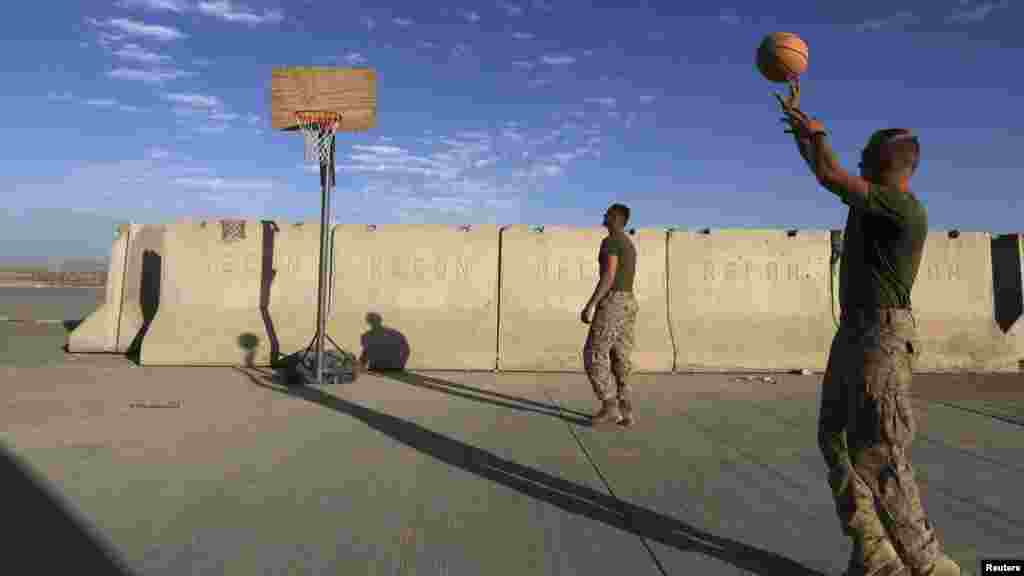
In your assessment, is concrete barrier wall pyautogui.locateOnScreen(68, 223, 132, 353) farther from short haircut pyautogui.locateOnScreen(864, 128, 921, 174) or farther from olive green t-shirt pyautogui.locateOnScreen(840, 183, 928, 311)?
short haircut pyautogui.locateOnScreen(864, 128, 921, 174)

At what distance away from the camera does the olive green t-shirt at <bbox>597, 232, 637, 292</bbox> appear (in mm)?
5363

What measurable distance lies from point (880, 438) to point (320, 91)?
7.25m

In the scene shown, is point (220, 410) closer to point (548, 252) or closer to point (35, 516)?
point (35, 516)

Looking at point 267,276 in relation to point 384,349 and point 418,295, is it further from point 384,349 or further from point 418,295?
point 418,295

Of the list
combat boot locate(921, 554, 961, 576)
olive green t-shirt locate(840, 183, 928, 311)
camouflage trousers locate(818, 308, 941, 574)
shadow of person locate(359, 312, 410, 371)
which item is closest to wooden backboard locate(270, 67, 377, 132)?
shadow of person locate(359, 312, 410, 371)

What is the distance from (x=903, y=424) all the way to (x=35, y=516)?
424cm

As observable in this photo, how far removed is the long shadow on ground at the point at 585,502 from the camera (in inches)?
109

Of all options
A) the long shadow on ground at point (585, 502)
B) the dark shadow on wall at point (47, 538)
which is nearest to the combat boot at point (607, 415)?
the long shadow on ground at point (585, 502)

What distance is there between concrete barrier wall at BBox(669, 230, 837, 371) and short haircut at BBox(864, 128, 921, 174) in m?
6.61

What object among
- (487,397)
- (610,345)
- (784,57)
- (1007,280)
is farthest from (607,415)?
(1007,280)

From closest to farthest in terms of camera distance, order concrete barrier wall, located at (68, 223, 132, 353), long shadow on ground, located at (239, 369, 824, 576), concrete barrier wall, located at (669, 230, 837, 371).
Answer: long shadow on ground, located at (239, 369, 824, 576) < concrete barrier wall, located at (669, 230, 837, 371) < concrete barrier wall, located at (68, 223, 132, 353)

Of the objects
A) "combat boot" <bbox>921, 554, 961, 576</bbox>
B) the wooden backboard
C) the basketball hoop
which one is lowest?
"combat boot" <bbox>921, 554, 961, 576</bbox>

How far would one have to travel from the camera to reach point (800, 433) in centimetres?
523

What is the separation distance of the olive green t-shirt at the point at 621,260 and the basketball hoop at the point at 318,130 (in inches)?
161
